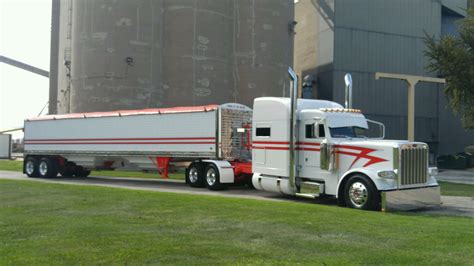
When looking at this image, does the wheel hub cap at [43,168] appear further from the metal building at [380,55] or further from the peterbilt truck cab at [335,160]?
the metal building at [380,55]

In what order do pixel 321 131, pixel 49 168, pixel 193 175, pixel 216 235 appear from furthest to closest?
pixel 49 168, pixel 193 175, pixel 321 131, pixel 216 235

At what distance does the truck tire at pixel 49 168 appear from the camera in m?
26.3

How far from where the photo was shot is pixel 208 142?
19.6 meters

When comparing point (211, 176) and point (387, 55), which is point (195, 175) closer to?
point (211, 176)

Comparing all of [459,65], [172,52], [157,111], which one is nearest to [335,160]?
[157,111]

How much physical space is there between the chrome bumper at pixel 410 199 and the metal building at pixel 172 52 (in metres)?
21.6

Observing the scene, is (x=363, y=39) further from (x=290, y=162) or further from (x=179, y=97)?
(x=290, y=162)

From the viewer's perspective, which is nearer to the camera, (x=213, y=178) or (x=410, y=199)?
(x=410, y=199)

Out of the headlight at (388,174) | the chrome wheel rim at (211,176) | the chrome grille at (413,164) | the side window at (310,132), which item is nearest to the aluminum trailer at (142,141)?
the chrome wheel rim at (211,176)

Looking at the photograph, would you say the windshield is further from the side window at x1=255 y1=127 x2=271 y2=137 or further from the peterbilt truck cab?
the side window at x1=255 y1=127 x2=271 y2=137

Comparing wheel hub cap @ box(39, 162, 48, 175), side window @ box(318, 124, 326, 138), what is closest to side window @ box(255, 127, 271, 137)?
side window @ box(318, 124, 326, 138)

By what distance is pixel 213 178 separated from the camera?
1922cm

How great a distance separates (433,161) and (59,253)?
44535 mm

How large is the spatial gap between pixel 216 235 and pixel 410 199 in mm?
7095
